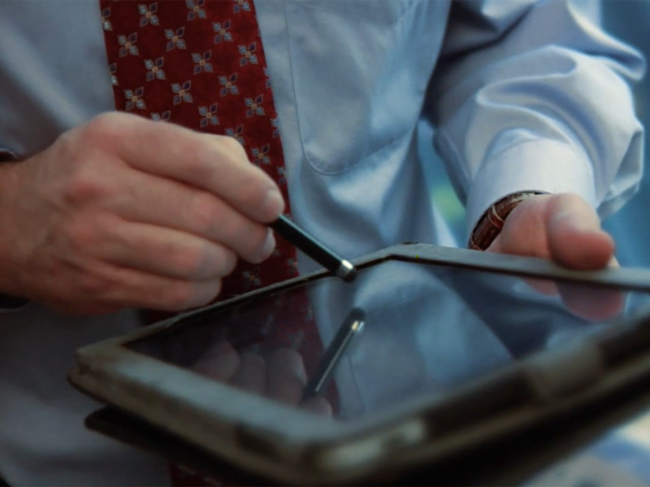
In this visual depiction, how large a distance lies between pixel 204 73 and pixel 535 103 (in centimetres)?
33

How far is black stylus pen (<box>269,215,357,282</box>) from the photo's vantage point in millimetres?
419

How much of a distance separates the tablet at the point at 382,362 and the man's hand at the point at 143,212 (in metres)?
0.03

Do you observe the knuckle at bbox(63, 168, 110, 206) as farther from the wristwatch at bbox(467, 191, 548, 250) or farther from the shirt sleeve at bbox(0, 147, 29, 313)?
the wristwatch at bbox(467, 191, 548, 250)

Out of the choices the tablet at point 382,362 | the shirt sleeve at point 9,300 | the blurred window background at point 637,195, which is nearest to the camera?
the tablet at point 382,362

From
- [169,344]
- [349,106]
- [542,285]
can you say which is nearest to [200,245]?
[169,344]

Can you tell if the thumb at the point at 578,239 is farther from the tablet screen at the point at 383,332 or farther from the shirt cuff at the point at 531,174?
the shirt cuff at the point at 531,174

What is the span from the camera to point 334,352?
336 millimetres

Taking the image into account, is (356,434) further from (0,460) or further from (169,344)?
(0,460)

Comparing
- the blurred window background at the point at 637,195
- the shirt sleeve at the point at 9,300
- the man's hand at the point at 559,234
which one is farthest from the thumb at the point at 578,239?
the blurred window background at the point at 637,195

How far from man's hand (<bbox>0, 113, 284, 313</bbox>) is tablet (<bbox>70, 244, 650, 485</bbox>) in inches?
1.3

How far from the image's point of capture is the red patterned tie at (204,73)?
516 millimetres

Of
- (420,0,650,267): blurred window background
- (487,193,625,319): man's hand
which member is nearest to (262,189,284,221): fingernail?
(487,193,625,319): man's hand

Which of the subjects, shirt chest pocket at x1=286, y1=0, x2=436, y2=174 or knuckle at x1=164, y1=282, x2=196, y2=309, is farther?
shirt chest pocket at x1=286, y1=0, x2=436, y2=174

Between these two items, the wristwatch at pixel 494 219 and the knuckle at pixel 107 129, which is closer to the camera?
the knuckle at pixel 107 129
